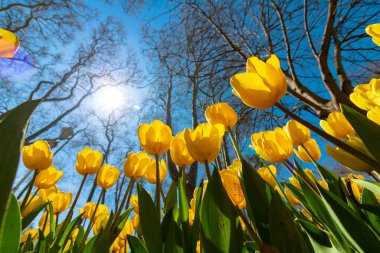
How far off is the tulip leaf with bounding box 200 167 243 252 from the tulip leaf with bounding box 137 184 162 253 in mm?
121

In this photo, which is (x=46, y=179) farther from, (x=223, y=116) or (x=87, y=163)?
(x=223, y=116)

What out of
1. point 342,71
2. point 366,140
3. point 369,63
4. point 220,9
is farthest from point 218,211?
point 220,9

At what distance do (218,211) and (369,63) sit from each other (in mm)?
4112

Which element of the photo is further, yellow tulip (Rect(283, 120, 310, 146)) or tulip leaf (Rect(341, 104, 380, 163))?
yellow tulip (Rect(283, 120, 310, 146))

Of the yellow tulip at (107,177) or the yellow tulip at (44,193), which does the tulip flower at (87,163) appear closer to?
the yellow tulip at (107,177)

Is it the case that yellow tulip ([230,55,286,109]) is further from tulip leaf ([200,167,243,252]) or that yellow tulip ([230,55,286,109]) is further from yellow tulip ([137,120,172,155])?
yellow tulip ([137,120,172,155])

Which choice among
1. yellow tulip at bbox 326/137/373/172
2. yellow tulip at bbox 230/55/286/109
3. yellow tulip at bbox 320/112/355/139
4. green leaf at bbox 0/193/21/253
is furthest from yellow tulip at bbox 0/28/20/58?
yellow tulip at bbox 320/112/355/139

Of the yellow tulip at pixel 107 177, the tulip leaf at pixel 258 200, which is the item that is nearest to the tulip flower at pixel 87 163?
the yellow tulip at pixel 107 177

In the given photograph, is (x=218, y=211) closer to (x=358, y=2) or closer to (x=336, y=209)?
(x=336, y=209)

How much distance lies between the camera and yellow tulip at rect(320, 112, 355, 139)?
946 mm

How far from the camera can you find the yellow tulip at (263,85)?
60 centimetres

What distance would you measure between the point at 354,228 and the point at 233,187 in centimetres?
40

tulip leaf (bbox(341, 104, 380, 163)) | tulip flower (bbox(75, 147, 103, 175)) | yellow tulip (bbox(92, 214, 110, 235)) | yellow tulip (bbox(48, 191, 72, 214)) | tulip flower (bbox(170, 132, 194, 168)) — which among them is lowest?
tulip leaf (bbox(341, 104, 380, 163))

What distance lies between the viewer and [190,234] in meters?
0.70
